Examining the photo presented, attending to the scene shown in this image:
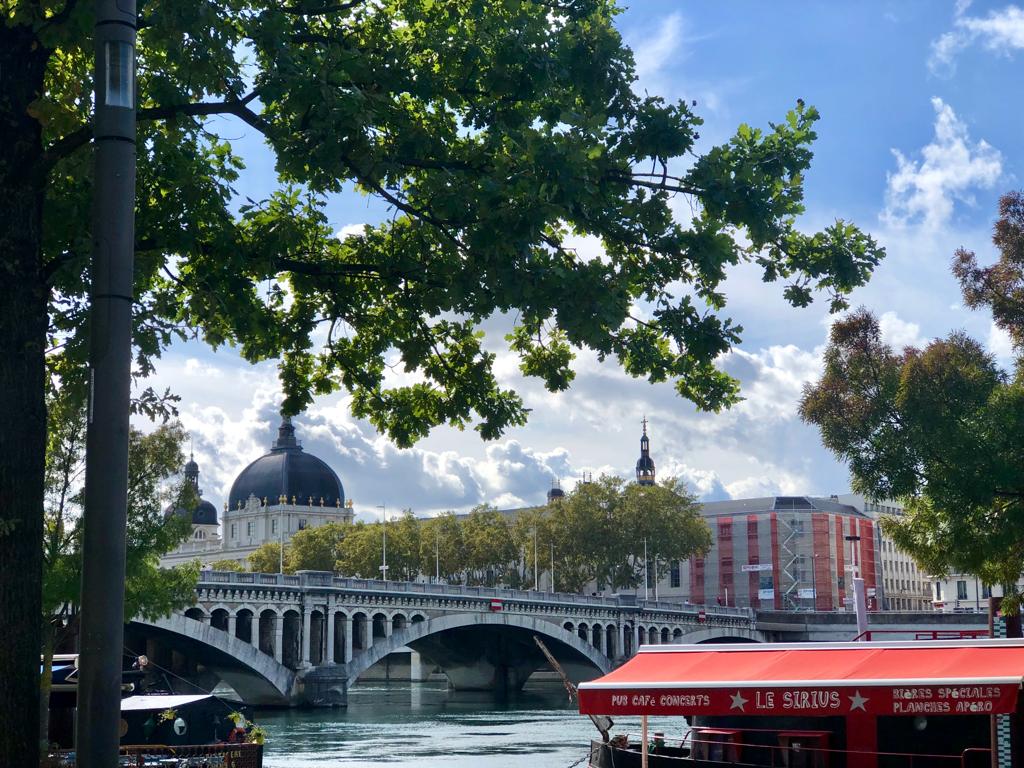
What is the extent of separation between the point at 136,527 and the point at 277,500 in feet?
480

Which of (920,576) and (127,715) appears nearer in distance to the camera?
(127,715)

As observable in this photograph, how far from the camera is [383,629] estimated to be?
75.1 metres

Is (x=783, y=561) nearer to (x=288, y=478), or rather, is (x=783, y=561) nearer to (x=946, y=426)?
(x=288, y=478)

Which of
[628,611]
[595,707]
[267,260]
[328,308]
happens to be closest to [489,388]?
[328,308]

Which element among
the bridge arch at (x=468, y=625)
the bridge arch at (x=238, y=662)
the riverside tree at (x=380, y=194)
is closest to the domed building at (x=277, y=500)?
the bridge arch at (x=468, y=625)

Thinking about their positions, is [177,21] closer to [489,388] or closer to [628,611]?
[489,388]

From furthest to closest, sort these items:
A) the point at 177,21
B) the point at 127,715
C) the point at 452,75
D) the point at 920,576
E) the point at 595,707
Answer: the point at 920,576 < the point at 127,715 < the point at 595,707 < the point at 452,75 < the point at 177,21

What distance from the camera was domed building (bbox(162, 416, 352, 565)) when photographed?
174875 mm

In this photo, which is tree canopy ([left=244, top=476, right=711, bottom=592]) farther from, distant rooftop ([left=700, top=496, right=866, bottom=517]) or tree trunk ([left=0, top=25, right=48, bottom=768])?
tree trunk ([left=0, top=25, right=48, bottom=768])

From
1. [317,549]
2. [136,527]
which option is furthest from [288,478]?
[136,527]

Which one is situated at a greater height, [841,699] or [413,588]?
[413,588]

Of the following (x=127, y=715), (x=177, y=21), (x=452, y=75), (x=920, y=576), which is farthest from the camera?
(x=920, y=576)

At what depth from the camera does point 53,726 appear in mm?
22719

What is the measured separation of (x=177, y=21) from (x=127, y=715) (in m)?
20.4
